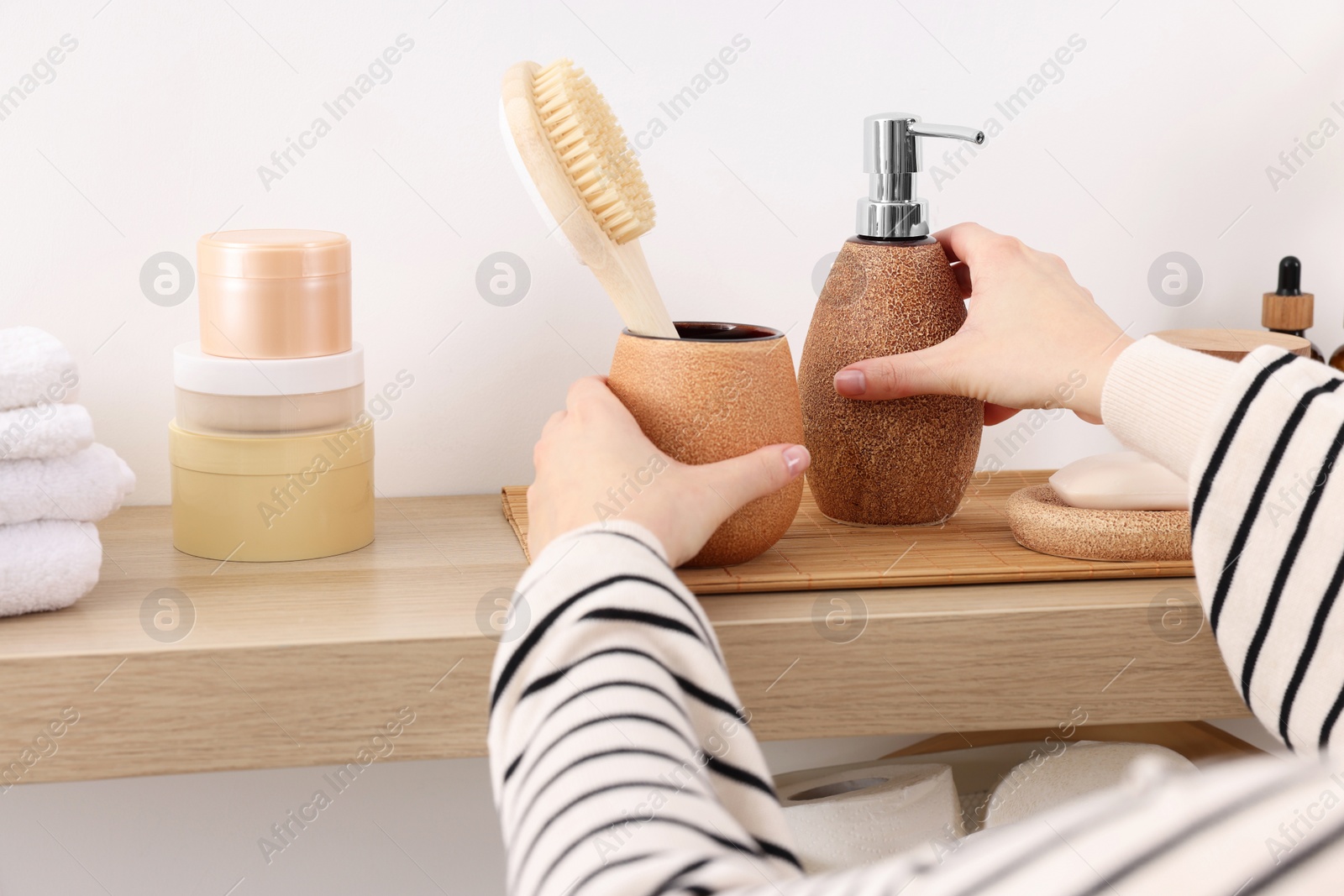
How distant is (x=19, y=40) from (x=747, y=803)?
549mm

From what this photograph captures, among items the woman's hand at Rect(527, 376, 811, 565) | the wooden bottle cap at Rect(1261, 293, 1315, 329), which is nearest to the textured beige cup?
the woman's hand at Rect(527, 376, 811, 565)

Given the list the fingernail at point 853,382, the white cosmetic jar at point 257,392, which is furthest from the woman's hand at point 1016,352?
the white cosmetic jar at point 257,392

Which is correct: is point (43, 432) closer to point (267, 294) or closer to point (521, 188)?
point (267, 294)

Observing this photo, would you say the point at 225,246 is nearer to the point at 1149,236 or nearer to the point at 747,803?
the point at 747,803

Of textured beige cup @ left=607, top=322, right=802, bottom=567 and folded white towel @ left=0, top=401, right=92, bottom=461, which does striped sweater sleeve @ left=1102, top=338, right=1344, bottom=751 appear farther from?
folded white towel @ left=0, top=401, right=92, bottom=461

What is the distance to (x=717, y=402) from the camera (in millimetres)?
471

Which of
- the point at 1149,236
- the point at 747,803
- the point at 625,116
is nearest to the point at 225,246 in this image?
the point at 625,116

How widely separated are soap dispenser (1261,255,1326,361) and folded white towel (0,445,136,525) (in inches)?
26.2

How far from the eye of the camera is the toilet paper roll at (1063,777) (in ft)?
1.84

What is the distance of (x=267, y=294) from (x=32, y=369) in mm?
105

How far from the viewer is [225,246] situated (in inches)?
19.6

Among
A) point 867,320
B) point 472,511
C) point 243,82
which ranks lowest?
point 472,511

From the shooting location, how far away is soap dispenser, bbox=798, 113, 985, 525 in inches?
21.3

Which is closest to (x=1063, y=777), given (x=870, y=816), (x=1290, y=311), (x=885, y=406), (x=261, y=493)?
(x=870, y=816)
